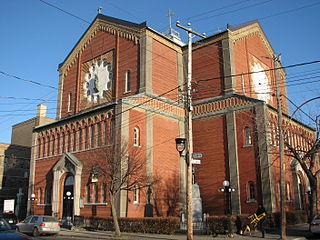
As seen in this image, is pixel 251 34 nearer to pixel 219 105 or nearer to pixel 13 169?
pixel 219 105

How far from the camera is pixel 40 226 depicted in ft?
71.7

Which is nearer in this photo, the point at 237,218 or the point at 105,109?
the point at 237,218

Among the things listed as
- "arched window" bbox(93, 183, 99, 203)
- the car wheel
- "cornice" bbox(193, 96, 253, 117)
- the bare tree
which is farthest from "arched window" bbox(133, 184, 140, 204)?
"cornice" bbox(193, 96, 253, 117)

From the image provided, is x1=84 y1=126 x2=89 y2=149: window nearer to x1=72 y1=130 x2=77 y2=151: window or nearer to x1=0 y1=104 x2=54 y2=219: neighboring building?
x1=72 y1=130 x2=77 y2=151: window

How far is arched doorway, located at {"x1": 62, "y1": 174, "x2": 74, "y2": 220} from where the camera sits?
3281 centimetres

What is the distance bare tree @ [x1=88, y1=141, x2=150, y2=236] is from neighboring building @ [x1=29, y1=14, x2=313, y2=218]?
3.21 ft

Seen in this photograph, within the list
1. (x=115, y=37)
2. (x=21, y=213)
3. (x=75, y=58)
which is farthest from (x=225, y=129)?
(x=21, y=213)

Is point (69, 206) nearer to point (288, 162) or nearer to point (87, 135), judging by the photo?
point (87, 135)

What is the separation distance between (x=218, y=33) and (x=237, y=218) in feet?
69.9

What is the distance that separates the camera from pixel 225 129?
32.9m

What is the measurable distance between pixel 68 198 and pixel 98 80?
42.4 ft

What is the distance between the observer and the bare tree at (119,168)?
2375 cm

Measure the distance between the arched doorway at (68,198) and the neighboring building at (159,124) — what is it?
4.2 inches

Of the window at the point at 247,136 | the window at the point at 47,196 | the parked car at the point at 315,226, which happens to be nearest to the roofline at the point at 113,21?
the window at the point at 247,136
